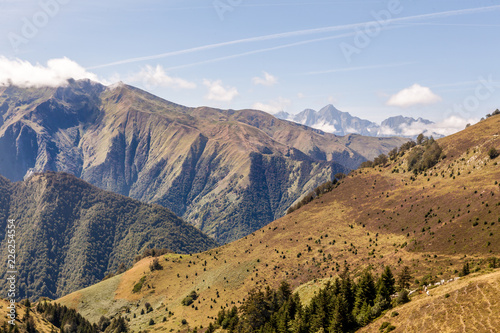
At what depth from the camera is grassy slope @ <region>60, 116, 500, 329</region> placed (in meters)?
96.4

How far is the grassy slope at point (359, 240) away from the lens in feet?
316

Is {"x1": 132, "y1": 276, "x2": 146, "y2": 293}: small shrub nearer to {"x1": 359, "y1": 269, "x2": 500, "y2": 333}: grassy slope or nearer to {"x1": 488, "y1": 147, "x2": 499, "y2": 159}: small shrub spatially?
{"x1": 359, "y1": 269, "x2": 500, "y2": 333}: grassy slope

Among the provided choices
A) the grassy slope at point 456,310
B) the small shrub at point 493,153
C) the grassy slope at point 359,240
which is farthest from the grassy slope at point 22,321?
the small shrub at point 493,153

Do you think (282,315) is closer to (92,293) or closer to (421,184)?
(421,184)

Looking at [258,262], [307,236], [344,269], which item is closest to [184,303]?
[258,262]

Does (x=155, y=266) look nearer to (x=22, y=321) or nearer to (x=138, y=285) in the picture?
(x=138, y=285)

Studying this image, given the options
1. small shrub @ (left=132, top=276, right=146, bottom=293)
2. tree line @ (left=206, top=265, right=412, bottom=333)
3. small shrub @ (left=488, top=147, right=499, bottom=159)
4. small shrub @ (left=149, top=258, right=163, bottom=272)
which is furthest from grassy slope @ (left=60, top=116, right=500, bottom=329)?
tree line @ (left=206, top=265, right=412, bottom=333)

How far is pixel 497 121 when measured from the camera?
150250mm

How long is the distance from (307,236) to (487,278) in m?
99.5

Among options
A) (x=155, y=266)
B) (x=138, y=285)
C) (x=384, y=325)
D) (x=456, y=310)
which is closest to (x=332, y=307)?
(x=384, y=325)

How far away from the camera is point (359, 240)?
421ft

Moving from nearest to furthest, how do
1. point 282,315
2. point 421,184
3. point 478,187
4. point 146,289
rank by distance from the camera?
point 282,315 → point 478,187 → point 421,184 → point 146,289

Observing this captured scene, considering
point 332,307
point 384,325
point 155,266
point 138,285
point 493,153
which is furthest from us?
point 155,266

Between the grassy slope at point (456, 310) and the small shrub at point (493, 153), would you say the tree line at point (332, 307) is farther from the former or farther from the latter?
the small shrub at point (493, 153)
